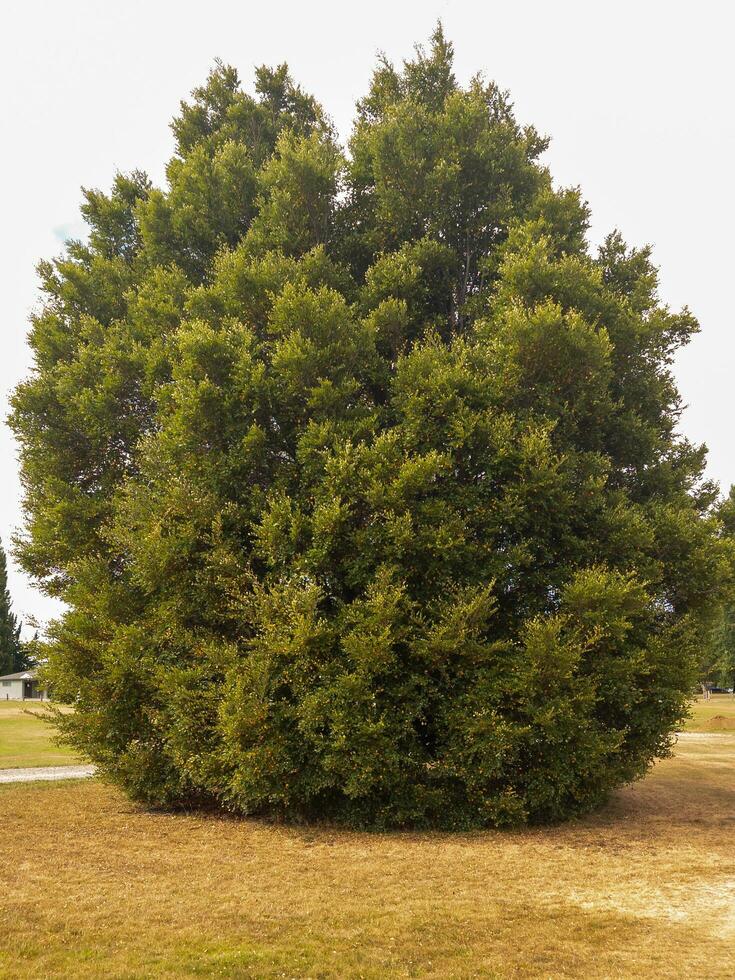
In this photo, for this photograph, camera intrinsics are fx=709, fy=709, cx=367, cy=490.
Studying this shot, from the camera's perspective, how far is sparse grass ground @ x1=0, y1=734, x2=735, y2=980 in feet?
25.0

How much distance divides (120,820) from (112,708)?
8.35ft

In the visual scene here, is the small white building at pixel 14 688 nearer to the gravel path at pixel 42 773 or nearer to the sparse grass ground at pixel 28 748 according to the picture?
the sparse grass ground at pixel 28 748

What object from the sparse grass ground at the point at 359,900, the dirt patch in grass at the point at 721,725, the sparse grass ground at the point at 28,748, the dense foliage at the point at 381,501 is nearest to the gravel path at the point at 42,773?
the sparse grass ground at the point at 28,748

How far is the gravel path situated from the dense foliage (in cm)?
686

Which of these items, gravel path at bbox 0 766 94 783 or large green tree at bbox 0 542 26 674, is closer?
gravel path at bbox 0 766 94 783

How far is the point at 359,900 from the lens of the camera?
994cm

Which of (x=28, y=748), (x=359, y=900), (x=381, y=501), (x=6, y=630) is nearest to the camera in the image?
(x=359, y=900)

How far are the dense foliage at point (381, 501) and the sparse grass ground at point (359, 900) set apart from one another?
1377 mm

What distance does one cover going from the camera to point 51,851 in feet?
42.9

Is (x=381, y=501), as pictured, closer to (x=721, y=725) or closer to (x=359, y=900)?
(x=359, y=900)

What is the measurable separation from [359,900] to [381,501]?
749 centimetres

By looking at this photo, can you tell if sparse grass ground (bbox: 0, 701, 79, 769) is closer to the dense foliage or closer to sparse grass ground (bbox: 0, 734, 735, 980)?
the dense foliage

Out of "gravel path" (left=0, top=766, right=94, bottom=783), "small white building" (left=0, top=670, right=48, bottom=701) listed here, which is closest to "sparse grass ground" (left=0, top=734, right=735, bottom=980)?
"gravel path" (left=0, top=766, right=94, bottom=783)

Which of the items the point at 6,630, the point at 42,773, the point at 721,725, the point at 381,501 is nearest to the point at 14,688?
the point at 6,630
